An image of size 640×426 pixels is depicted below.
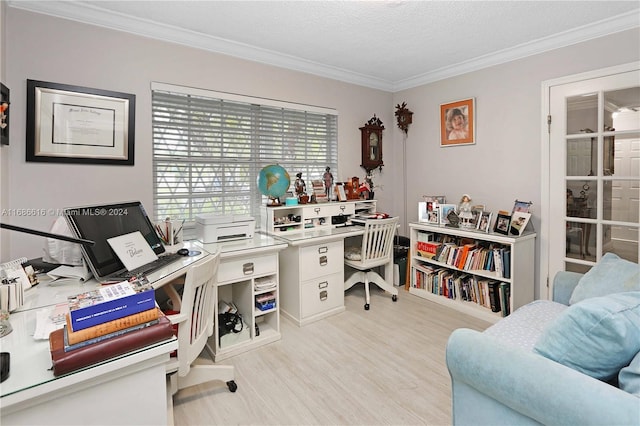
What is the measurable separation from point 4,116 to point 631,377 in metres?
3.09

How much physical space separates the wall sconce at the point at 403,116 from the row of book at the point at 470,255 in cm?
141

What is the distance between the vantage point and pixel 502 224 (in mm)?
2969

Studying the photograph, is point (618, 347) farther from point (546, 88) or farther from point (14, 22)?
point (14, 22)

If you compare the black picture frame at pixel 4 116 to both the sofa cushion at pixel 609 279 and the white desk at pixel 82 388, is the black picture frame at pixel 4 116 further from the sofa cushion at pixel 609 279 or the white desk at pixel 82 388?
the sofa cushion at pixel 609 279

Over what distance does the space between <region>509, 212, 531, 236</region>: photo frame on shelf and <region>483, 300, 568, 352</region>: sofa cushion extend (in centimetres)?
88

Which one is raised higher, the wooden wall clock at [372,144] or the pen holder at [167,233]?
the wooden wall clock at [372,144]

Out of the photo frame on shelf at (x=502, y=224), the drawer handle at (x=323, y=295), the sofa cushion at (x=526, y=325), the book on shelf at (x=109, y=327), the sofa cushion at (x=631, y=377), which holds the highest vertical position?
the photo frame on shelf at (x=502, y=224)

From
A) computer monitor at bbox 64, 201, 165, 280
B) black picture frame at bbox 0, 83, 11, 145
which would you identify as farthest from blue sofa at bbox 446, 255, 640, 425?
black picture frame at bbox 0, 83, 11, 145

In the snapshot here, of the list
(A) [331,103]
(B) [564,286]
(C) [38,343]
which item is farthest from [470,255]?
(C) [38,343]

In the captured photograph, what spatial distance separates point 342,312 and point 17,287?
2353 mm

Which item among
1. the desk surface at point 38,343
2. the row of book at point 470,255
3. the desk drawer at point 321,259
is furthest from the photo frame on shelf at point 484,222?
the desk surface at point 38,343

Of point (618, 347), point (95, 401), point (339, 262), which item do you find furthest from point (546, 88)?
point (95, 401)

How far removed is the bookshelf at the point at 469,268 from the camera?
2854 mm

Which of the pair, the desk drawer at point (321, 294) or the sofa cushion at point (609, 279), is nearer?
the sofa cushion at point (609, 279)
